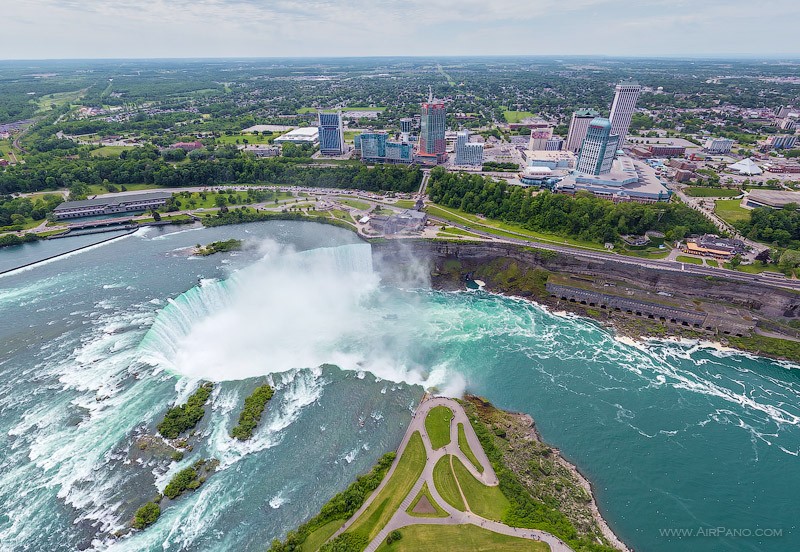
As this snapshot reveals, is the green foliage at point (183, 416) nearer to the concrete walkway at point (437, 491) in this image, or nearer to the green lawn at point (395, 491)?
the concrete walkway at point (437, 491)

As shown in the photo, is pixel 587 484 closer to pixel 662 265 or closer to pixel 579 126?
pixel 662 265

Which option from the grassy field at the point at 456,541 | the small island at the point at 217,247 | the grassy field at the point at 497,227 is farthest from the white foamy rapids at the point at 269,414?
the grassy field at the point at 497,227

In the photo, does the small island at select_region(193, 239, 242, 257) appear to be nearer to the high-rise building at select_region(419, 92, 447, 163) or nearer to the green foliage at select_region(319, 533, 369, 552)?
the green foliage at select_region(319, 533, 369, 552)

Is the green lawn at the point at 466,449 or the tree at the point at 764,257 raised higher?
the tree at the point at 764,257

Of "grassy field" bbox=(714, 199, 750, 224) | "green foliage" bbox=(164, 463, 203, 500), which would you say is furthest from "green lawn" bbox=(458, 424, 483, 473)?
"grassy field" bbox=(714, 199, 750, 224)

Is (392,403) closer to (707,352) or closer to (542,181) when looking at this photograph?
(707,352)

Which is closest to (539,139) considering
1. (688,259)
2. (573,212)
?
(573,212)
